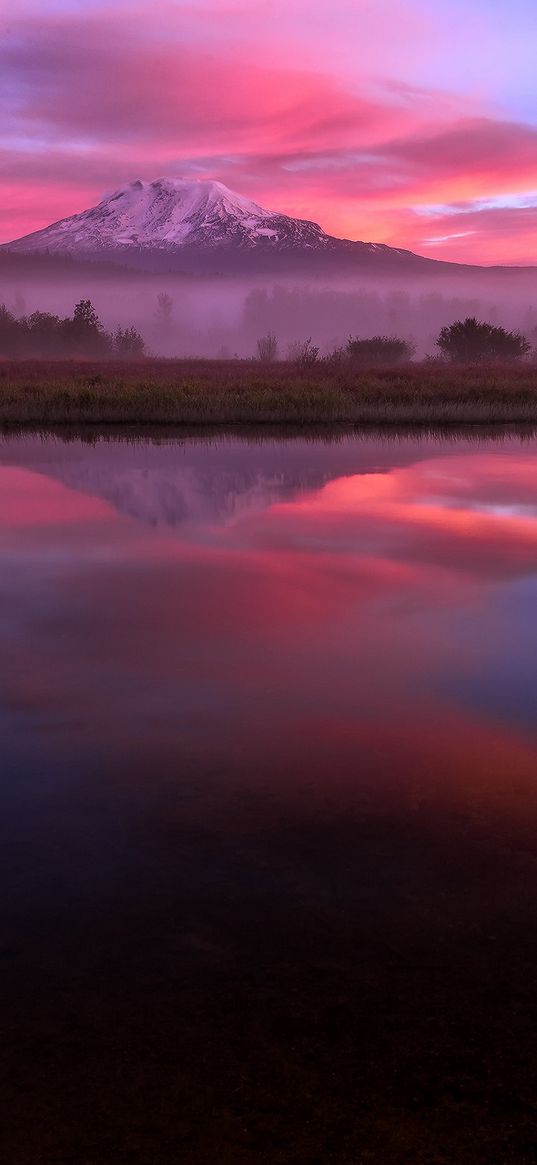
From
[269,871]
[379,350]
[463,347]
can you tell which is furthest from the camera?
[379,350]

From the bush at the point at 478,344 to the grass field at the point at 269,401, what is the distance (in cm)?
2325

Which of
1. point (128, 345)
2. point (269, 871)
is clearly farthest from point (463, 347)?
point (269, 871)

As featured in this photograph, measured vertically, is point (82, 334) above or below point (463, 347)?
above

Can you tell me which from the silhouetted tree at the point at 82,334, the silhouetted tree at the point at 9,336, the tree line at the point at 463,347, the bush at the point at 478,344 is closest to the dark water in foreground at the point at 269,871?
the tree line at the point at 463,347

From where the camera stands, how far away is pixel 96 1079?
112 inches

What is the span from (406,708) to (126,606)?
10.7 ft

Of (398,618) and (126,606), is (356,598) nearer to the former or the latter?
(398,618)

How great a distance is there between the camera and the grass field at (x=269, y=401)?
28156 millimetres

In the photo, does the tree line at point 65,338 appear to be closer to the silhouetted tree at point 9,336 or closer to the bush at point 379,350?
the silhouetted tree at point 9,336

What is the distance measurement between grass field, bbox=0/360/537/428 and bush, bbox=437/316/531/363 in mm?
23247

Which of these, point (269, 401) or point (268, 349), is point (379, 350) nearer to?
point (268, 349)

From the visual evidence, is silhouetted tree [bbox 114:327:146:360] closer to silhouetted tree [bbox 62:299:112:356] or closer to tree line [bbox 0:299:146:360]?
tree line [bbox 0:299:146:360]

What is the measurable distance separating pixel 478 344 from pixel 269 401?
110ft

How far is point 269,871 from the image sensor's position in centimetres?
397
